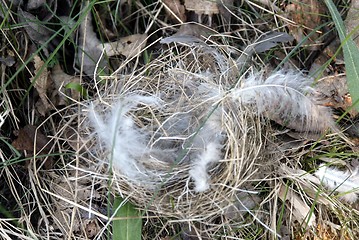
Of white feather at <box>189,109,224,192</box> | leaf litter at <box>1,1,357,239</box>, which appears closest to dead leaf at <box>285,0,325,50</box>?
leaf litter at <box>1,1,357,239</box>

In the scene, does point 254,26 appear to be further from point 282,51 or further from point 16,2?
point 16,2

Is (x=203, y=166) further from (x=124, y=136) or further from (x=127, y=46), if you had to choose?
(x=127, y=46)

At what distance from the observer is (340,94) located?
1.99 meters

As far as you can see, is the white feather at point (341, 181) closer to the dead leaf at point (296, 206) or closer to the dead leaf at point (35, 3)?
the dead leaf at point (296, 206)

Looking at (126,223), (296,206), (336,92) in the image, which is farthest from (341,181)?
(126,223)

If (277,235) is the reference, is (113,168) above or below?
above

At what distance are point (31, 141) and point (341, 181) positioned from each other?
1.10m

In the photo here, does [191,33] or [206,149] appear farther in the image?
[191,33]

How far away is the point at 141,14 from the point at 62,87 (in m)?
0.43

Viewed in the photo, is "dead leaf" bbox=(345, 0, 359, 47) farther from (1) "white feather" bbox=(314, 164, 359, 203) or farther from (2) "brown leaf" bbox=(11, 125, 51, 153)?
(2) "brown leaf" bbox=(11, 125, 51, 153)

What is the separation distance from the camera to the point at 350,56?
6.09 ft

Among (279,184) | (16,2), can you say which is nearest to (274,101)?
(279,184)

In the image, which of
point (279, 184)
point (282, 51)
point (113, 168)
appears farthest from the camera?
point (282, 51)

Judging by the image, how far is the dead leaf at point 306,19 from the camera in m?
2.07
